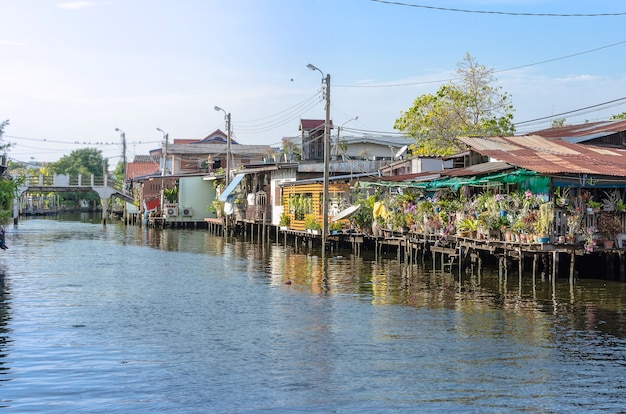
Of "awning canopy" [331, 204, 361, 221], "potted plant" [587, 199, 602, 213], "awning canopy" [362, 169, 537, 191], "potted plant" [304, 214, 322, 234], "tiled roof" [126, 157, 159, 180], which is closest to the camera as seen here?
"potted plant" [587, 199, 602, 213]

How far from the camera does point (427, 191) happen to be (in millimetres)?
38250

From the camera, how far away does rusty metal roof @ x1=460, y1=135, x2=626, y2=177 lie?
2736 cm

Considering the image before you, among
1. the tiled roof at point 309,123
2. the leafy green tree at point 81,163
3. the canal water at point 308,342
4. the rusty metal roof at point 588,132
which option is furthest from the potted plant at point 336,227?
the leafy green tree at point 81,163

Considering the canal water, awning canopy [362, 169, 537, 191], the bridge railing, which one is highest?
the bridge railing

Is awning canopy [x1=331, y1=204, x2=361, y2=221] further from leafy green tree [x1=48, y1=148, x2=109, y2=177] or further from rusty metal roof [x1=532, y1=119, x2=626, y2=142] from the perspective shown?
leafy green tree [x1=48, y1=148, x2=109, y2=177]

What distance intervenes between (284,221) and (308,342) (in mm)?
32822

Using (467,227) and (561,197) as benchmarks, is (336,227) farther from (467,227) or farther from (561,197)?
(561,197)

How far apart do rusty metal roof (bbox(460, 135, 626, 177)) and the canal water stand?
4.13 m

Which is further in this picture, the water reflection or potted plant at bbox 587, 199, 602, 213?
potted plant at bbox 587, 199, 602, 213

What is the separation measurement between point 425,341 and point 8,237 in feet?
147

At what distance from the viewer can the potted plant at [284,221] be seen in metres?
50.6

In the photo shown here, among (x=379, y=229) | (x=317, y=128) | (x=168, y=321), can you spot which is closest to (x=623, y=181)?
(x=379, y=229)

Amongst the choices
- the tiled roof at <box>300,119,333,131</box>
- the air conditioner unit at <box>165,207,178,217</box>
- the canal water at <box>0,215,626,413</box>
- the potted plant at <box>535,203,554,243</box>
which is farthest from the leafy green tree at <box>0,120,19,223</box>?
the air conditioner unit at <box>165,207,178,217</box>

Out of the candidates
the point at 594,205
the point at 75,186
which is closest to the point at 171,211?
the point at 75,186
